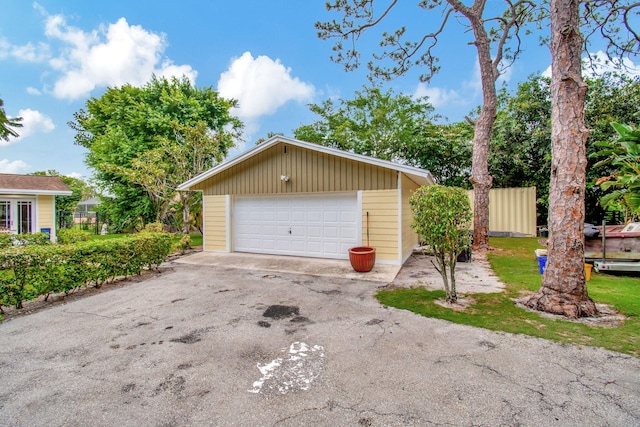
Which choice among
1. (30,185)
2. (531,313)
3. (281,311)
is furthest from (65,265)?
(30,185)

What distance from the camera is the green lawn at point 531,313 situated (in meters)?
3.27

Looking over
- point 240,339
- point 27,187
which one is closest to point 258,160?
point 240,339

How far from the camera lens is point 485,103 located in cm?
1018

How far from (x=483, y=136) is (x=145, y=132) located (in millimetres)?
15144

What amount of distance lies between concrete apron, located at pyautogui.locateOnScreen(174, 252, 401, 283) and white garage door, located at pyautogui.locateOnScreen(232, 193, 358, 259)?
0.31 metres

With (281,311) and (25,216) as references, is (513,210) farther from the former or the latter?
(25,216)

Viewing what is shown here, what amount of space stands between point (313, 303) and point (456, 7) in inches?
428

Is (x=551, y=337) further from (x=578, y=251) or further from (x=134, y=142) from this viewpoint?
(x=134, y=142)

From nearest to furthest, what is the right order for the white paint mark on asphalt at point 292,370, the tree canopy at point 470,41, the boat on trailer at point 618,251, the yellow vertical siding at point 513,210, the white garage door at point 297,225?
the white paint mark on asphalt at point 292,370 < the boat on trailer at point 618,251 < the white garage door at point 297,225 < the tree canopy at point 470,41 < the yellow vertical siding at point 513,210

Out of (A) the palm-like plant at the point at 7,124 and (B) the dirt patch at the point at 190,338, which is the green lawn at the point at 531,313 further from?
(A) the palm-like plant at the point at 7,124

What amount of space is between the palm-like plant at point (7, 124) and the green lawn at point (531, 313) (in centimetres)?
1473

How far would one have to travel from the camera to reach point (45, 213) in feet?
38.3

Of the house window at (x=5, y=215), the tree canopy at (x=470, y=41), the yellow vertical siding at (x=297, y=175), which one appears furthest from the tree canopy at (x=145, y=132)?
the tree canopy at (x=470, y=41)

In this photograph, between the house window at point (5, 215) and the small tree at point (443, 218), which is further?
the house window at point (5, 215)
